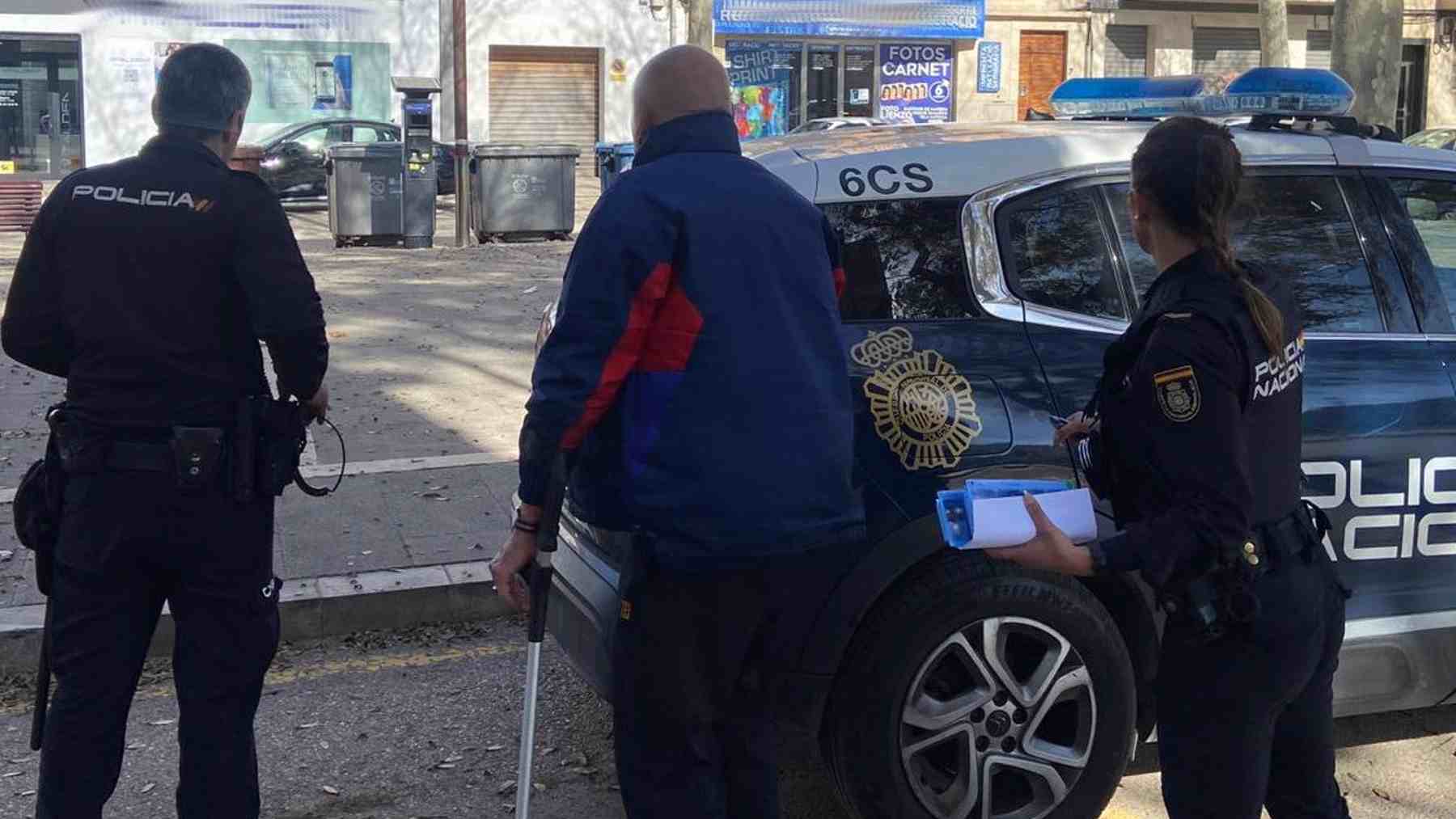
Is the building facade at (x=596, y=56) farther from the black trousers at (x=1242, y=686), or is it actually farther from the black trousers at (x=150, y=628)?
the black trousers at (x=1242, y=686)

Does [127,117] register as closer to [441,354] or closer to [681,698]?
[441,354]

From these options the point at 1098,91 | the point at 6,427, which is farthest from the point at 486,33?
the point at 1098,91

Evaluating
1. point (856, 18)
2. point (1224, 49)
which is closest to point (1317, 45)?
point (1224, 49)

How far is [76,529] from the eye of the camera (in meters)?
3.24

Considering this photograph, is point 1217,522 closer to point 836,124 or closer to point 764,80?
point 836,124

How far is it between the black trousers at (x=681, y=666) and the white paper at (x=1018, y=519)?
1.45 feet

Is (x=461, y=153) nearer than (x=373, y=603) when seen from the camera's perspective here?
No

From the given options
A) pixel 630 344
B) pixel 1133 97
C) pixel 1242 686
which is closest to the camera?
pixel 1242 686

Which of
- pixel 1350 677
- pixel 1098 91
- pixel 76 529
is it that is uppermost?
pixel 1098 91

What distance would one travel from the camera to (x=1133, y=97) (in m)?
4.79

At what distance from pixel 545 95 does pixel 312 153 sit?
6.73 meters

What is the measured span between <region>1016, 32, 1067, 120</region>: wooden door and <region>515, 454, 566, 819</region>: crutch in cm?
3018

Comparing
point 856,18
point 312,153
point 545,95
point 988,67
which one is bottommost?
point 312,153

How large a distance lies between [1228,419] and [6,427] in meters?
6.95
